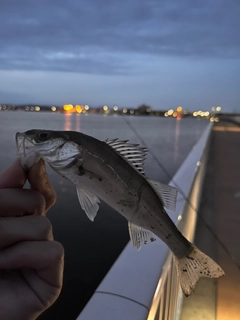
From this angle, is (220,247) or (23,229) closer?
(23,229)

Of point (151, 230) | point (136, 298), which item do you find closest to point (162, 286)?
point (136, 298)

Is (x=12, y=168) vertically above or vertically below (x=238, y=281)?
above

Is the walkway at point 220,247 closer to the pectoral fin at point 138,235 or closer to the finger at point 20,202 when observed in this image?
A: the pectoral fin at point 138,235

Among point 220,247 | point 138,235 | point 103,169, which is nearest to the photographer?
point 103,169

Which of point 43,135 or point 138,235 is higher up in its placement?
point 43,135

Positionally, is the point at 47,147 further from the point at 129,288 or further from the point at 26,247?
the point at 129,288

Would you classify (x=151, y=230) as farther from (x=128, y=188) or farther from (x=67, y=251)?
(x=67, y=251)

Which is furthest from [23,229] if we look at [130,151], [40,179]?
[130,151]
